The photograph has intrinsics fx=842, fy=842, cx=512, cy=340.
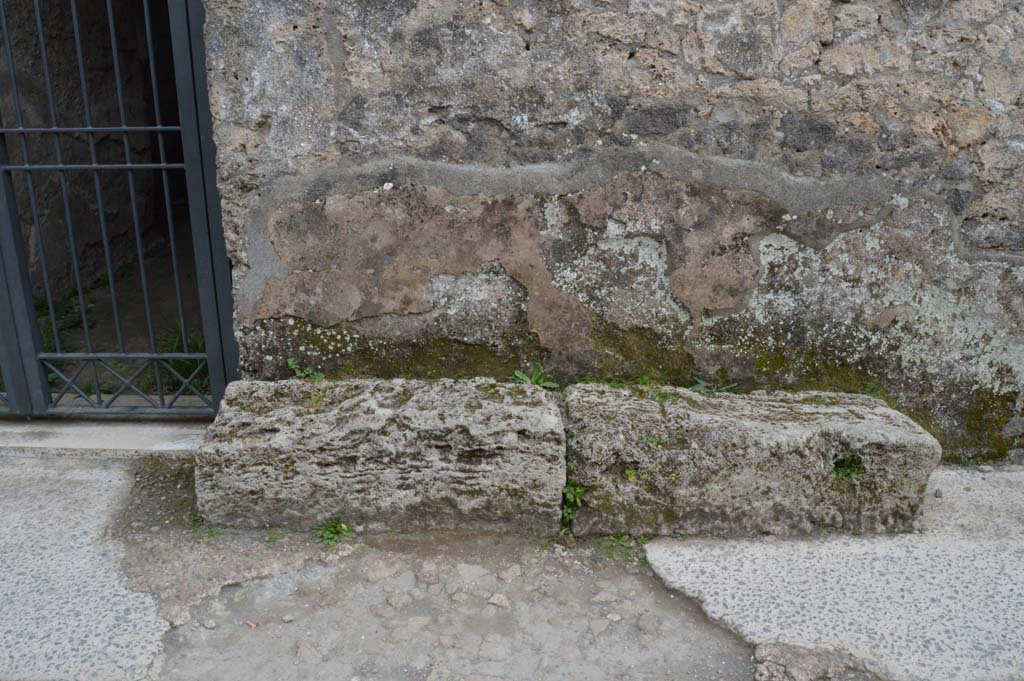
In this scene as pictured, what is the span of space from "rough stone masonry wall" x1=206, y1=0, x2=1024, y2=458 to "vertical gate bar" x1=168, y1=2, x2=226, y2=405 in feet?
0.53

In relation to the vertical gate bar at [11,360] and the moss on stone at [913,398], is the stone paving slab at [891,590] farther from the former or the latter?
the vertical gate bar at [11,360]

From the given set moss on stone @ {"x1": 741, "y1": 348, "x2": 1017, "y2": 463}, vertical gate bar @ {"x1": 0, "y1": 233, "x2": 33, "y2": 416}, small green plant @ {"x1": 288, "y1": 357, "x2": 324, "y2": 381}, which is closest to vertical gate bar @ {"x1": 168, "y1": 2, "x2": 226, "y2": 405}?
small green plant @ {"x1": 288, "y1": 357, "x2": 324, "y2": 381}

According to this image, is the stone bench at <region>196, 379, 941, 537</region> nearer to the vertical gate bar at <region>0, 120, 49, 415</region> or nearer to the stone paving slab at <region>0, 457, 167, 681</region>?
the stone paving slab at <region>0, 457, 167, 681</region>

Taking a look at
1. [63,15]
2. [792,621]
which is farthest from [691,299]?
[63,15]

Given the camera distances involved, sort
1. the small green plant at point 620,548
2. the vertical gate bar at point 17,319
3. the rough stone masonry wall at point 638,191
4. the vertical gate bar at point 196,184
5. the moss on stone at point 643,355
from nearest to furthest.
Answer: the small green plant at point 620,548 → the rough stone masonry wall at point 638,191 → the vertical gate bar at point 196,184 → the moss on stone at point 643,355 → the vertical gate bar at point 17,319

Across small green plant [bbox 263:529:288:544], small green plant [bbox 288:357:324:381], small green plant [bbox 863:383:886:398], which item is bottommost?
small green plant [bbox 263:529:288:544]

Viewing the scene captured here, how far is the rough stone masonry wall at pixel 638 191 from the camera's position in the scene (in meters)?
2.43

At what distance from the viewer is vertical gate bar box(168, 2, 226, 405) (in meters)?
2.54

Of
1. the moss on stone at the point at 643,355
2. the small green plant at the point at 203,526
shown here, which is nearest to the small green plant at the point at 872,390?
the moss on stone at the point at 643,355

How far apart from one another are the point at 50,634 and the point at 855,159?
2.48 m

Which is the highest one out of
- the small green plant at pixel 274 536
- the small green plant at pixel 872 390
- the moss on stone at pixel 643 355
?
the moss on stone at pixel 643 355

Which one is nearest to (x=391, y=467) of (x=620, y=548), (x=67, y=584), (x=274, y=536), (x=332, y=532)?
(x=332, y=532)

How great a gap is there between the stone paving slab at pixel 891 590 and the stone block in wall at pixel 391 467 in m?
0.40

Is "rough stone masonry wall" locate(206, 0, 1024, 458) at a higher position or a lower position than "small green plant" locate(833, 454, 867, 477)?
higher
